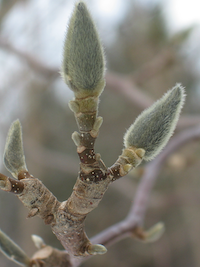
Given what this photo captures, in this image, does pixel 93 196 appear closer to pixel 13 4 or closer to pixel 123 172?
pixel 123 172

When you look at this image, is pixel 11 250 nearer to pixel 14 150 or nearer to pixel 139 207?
pixel 14 150

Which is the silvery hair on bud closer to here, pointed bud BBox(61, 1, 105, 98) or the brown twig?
pointed bud BBox(61, 1, 105, 98)

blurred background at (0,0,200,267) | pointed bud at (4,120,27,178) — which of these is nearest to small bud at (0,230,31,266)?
pointed bud at (4,120,27,178)

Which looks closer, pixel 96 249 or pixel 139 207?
pixel 96 249

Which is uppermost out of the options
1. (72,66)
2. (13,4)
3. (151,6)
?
(151,6)

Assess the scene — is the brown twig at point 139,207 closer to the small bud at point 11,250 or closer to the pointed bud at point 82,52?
the small bud at point 11,250

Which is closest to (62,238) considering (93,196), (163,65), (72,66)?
(93,196)

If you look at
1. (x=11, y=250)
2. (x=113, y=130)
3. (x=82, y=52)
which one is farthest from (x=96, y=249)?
(x=113, y=130)
